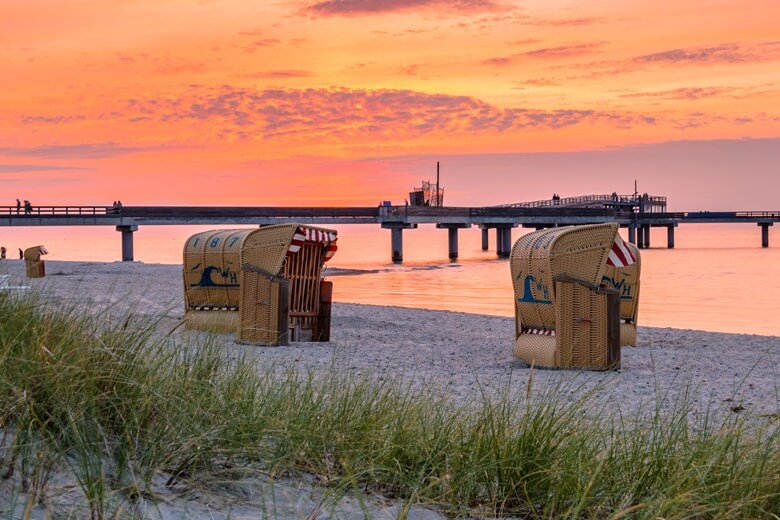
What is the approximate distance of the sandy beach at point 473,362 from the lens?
635 centimetres

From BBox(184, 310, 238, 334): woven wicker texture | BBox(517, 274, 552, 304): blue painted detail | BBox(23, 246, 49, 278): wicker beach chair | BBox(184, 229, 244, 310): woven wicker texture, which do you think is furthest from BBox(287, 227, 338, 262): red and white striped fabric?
BBox(23, 246, 49, 278): wicker beach chair

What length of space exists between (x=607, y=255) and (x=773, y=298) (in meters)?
25.3

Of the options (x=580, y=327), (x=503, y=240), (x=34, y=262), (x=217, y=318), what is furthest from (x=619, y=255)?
(x=503, y=240)

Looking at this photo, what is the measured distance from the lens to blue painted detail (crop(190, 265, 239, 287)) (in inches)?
586

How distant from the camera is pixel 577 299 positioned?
11.3 meters

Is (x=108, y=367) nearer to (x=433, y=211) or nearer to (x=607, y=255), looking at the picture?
(x=607, y=255)

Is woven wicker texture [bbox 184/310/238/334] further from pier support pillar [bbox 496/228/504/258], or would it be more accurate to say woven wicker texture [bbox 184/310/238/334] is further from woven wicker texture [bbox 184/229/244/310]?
pier support pillar [bbox 496/228/504/258]

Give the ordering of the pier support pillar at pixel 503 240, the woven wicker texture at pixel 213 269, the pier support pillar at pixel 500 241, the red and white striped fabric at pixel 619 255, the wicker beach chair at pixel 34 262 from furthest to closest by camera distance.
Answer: the pier support pillar at pixel 500 241, the pier support pillar at pixel 503 240, the wicker beach chair at pixel 34 262, the woven wicker texture at pixel 213 269, the red and white striped fabric at pixel 619 255

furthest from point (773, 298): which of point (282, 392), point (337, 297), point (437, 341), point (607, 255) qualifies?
point (282, 392)

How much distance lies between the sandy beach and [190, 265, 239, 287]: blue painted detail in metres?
0.93

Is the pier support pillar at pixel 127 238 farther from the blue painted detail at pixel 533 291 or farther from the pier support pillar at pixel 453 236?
the blue painted detail at pixel 533 291

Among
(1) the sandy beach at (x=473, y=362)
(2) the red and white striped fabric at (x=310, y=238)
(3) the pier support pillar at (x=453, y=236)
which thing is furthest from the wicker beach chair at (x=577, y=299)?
(3) the pier support pillar at (x=453, y=236)

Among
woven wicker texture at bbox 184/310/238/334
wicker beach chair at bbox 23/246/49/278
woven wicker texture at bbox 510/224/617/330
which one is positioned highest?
woven wicker texture at bbox 510/224/617/330

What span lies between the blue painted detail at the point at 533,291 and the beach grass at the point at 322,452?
6696mm
